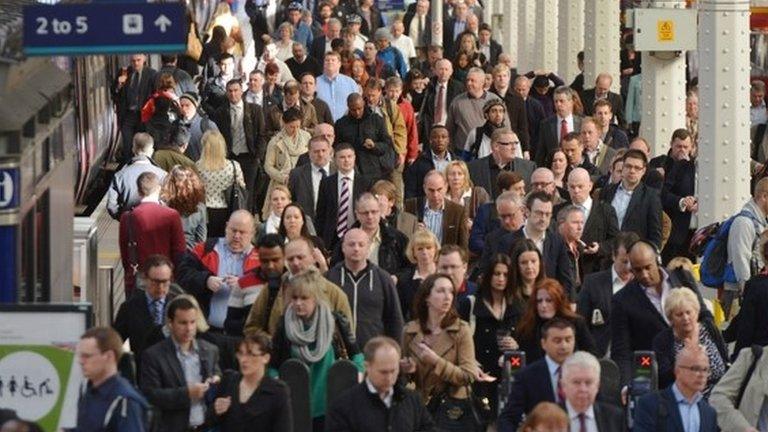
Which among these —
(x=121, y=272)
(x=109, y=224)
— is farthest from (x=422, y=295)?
(x=109, y=224)

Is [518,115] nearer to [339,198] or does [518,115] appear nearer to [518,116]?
[518,116]

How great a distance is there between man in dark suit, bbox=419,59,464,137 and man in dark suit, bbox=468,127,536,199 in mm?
6805

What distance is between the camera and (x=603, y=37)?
38500 mm

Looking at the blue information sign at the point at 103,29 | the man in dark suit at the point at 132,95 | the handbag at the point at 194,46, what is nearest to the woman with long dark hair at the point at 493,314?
the blue information sign at the point at 103,29

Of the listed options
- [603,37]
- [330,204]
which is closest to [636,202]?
[330,204]

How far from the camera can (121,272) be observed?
24.4 metres

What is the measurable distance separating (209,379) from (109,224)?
12.0 m

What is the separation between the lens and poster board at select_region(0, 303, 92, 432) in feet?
50.4

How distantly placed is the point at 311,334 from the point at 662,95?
13.9 m

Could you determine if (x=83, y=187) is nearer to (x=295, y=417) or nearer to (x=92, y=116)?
(x=92, y=116)

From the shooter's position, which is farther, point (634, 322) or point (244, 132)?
point (244, 132)

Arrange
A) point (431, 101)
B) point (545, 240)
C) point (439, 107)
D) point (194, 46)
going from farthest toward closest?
1. point (194, 46)
2. point (431, 101)
3. point (439, 107)
4. point (545, 240)

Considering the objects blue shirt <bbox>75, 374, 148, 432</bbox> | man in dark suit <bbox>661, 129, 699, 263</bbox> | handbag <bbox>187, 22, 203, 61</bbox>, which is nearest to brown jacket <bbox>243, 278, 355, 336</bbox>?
blue shirt <bbox>75, 374, 148, 432</bbox>

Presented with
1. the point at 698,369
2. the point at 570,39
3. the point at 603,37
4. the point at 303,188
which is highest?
the point at 570,39
